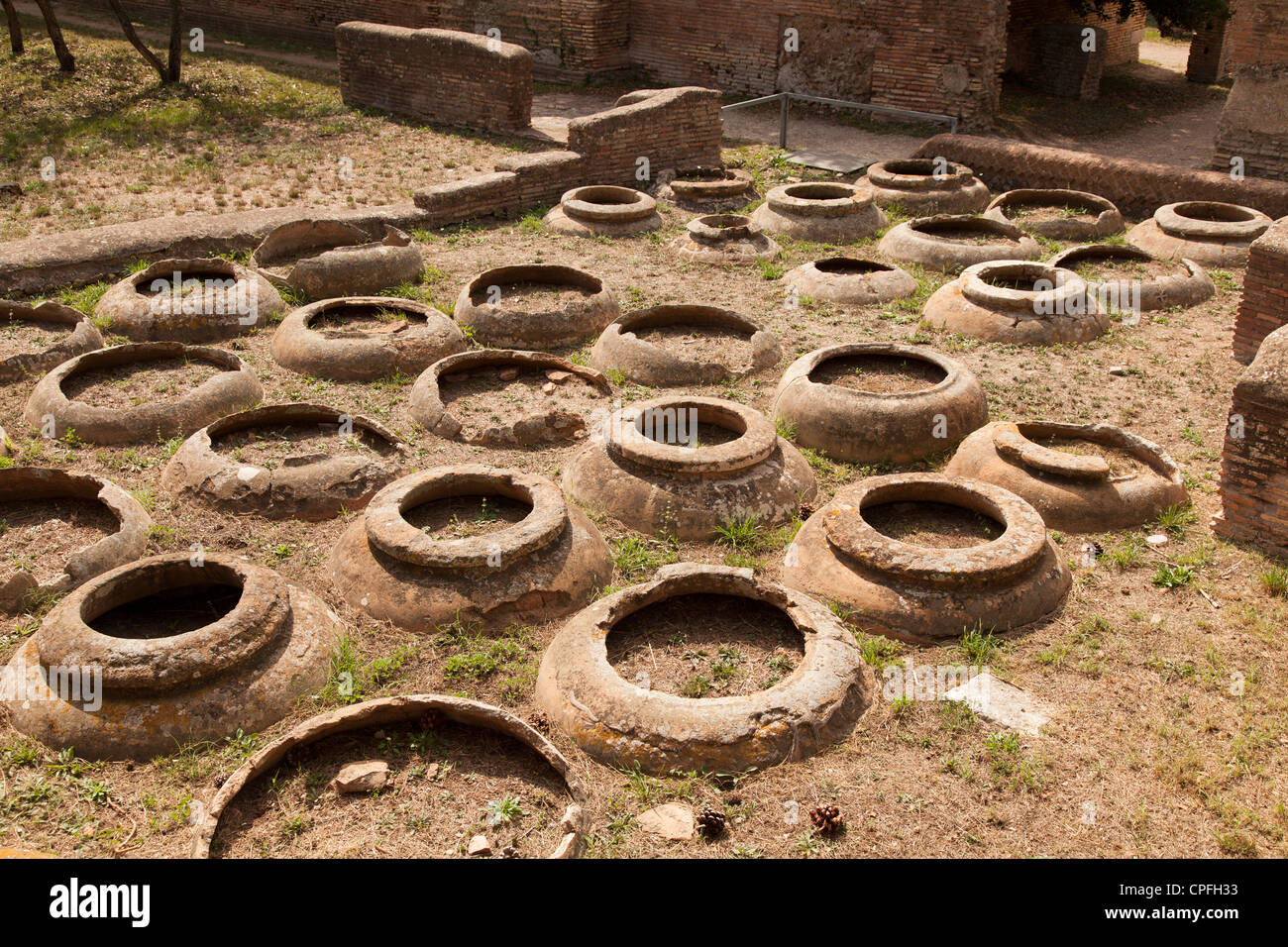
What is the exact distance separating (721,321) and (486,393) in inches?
82.9

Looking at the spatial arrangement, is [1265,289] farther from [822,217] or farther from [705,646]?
[705,646]

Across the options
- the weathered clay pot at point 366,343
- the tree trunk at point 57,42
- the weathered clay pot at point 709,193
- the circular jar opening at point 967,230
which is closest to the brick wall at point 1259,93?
the circular jar opening at point 967,230

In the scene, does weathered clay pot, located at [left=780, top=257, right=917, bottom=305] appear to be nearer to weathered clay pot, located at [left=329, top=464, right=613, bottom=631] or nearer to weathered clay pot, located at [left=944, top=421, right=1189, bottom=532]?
weathered clay pot, located at [left=944, top=421, right=1189, bottom=532]

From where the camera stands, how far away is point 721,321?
8914 millimetres

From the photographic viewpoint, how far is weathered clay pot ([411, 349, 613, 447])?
24.1ft

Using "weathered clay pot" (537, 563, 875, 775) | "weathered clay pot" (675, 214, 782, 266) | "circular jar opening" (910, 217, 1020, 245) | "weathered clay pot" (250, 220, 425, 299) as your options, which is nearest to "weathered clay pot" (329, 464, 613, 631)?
"weathered clay pot" (537, 563, 875, 775)

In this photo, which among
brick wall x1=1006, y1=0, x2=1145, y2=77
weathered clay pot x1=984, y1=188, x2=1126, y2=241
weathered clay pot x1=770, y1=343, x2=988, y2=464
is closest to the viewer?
weathered clay pot x1=770, y1=343, x2=988, y2=464

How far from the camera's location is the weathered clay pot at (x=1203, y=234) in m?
10.7

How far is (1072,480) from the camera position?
655cm

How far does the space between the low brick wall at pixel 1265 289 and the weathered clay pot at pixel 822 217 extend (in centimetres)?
404

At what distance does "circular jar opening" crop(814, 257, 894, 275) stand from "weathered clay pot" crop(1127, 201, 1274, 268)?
2.93 metres

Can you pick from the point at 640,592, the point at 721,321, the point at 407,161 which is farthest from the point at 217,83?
the point at 640,592

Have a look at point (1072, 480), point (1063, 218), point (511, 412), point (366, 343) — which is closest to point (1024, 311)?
point (1072, 480)
